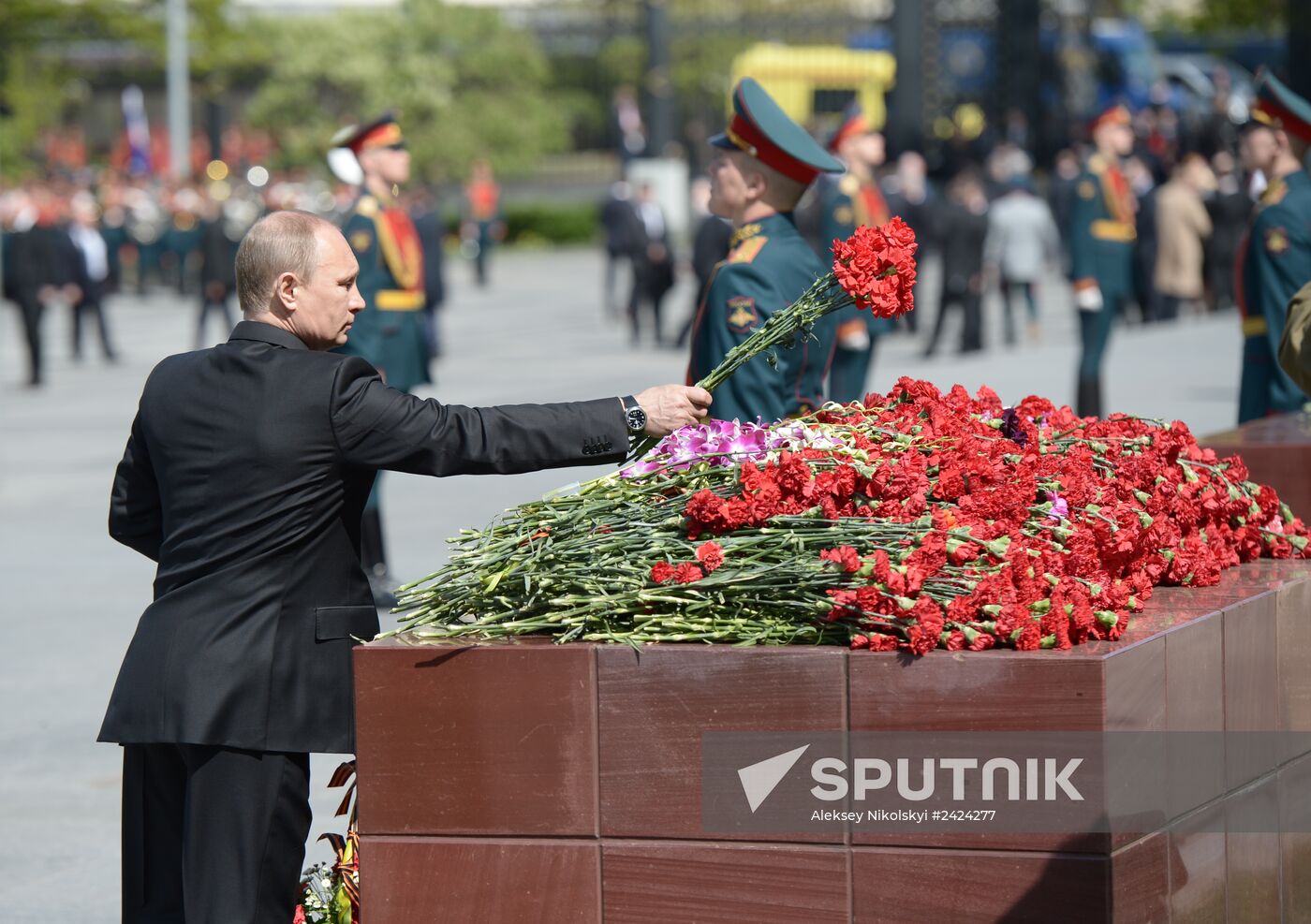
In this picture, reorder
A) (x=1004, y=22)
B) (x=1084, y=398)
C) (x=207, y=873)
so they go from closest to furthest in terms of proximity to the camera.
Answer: (x=207, y=873) < (x=1084, y=398) < (x=1004, y=22)

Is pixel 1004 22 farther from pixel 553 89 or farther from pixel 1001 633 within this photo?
pixel 1001 633

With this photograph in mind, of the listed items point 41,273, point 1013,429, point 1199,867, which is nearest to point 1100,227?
point 1013,429

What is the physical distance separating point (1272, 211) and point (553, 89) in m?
40.1

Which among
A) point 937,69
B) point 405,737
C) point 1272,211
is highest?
point 937,69

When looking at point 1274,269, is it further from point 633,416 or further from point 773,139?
point 633,416

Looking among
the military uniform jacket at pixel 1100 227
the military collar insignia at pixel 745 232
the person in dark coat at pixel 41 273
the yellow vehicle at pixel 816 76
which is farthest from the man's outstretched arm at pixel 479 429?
the yellow vehicle at pixel 816 76

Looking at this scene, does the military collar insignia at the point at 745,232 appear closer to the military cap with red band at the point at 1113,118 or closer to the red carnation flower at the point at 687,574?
the red carnation flower at the point at 687,574

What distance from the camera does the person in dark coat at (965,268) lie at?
784 inches

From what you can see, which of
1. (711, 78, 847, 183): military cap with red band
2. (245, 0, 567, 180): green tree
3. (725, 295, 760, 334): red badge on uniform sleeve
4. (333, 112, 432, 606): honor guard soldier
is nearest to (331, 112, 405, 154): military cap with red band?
(333, 112, 432, 606): honor guard soldier

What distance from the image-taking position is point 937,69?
105ft

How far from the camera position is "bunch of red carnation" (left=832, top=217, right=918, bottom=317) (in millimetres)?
3955

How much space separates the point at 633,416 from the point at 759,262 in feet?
5.44

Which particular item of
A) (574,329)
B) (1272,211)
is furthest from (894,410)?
(574,329)

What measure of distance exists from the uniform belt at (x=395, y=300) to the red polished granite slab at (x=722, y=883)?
17.9ft
